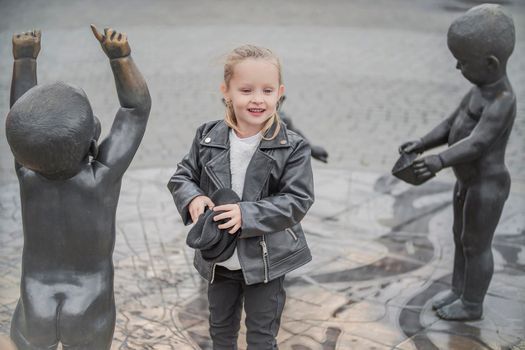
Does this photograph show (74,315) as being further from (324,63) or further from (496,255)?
(324,63)

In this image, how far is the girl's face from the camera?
3.48 metres

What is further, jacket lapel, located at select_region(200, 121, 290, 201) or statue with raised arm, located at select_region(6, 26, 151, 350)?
jacket lapel, located at select_region(200, 121, 290, 201)

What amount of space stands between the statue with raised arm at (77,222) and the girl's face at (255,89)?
0.40m

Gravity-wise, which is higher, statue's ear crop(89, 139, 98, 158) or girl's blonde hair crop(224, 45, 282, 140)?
girl's blonde hair crop(224, 45, 282, 140)

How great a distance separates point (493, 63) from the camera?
4484 mm

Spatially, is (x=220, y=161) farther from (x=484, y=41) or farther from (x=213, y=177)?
(x=484, y=41)

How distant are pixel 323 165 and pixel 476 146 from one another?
143 inches

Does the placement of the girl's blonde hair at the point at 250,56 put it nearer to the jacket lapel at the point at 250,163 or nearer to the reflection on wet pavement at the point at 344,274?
the jacket lapel at the point at 250,163

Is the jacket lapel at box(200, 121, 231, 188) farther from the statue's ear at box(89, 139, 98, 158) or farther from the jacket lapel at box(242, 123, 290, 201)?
the statue's ear at box(89, 139, 98, 158)

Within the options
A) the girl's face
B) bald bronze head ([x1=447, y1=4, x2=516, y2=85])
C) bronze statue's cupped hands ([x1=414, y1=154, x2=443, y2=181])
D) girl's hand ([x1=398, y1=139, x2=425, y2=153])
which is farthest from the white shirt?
girl's hand ([x1=398, y1=139, x2=425, y2=153])

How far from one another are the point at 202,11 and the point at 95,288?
12606mm

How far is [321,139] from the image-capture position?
9.01 meters

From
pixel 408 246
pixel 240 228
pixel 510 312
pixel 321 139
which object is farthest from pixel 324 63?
pixel 240 228

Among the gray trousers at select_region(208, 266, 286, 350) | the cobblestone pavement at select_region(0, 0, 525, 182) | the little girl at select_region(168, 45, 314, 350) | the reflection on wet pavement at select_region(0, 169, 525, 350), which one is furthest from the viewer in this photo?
the cobblestone pavement at select_region(0, 0, 525, 182)
